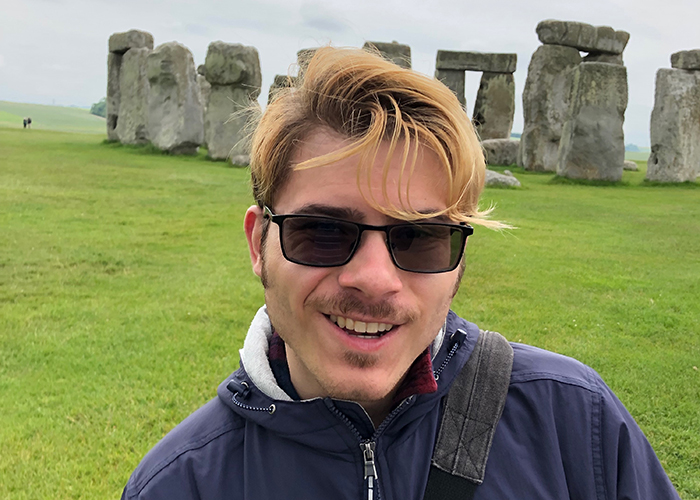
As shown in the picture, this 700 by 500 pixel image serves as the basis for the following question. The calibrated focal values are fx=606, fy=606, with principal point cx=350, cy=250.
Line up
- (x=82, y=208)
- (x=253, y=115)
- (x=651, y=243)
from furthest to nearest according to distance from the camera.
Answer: (x=82, y=208) < (x=651, y=243) < (x=253, y=115)

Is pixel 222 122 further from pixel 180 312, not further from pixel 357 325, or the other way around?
pixel 357 325

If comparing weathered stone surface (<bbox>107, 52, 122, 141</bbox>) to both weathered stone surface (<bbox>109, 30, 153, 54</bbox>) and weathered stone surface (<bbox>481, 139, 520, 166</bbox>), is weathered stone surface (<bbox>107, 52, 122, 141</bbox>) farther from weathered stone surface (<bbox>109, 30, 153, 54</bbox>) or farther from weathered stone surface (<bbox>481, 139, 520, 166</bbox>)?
weathered stone surface (<bbox>481, 139, 520, 166</bbox>)

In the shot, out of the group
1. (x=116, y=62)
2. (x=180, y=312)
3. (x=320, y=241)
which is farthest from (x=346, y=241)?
(x=116, y=62)

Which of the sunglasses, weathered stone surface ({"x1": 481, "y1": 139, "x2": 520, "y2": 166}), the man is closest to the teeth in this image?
the man

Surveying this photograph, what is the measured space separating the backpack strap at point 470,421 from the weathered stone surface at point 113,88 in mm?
19604

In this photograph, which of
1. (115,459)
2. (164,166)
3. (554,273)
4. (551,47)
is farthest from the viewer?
(551,47)

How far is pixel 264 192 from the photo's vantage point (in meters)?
1.28

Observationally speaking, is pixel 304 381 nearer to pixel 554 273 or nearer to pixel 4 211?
pixel 554 273

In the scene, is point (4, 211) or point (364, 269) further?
point (4, 211)

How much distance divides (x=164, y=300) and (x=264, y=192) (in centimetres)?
344

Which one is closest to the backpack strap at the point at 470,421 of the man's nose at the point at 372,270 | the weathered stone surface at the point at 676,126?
the man's nose at the point at 372,270

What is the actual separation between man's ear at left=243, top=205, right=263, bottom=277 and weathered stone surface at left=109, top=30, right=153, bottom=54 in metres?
18.6

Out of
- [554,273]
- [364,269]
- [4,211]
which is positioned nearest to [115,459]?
[364,269]

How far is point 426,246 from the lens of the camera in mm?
1192
